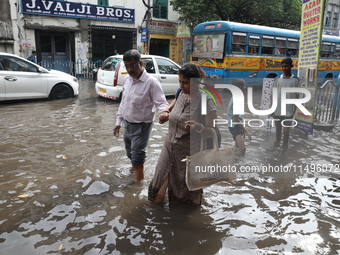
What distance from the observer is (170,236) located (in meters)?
2.93

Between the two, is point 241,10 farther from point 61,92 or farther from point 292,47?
point 61,92

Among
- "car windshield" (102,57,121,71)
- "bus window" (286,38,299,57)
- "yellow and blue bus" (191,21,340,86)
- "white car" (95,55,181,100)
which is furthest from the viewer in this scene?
"bus window" (286,38,299,57)

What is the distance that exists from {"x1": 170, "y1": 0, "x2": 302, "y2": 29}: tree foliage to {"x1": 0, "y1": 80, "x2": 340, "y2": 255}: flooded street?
15767mm

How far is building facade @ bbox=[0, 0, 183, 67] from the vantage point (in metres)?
17.5

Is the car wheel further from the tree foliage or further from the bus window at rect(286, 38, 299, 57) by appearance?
the tree foliage

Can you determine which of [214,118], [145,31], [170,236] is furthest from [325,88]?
[145,31]

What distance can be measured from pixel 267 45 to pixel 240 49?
1.77 meters

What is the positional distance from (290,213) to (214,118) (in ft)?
4.70

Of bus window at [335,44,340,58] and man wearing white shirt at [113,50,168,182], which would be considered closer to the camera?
man wearing white shirt at [113,50,168,182]

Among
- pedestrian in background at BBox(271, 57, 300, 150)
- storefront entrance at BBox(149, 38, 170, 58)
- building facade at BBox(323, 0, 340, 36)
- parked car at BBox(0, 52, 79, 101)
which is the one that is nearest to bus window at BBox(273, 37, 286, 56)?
parked car at BBox(0, 52, 79, 101)

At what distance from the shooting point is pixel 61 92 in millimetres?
10039

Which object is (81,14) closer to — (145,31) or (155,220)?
(145,31)

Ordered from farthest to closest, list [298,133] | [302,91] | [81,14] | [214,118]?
[81,14] → [298,133] → [302,91] → [214,118]

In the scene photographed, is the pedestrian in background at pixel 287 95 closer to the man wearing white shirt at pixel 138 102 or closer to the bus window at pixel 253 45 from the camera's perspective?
the man wearing white shirt at pixel 138 102
